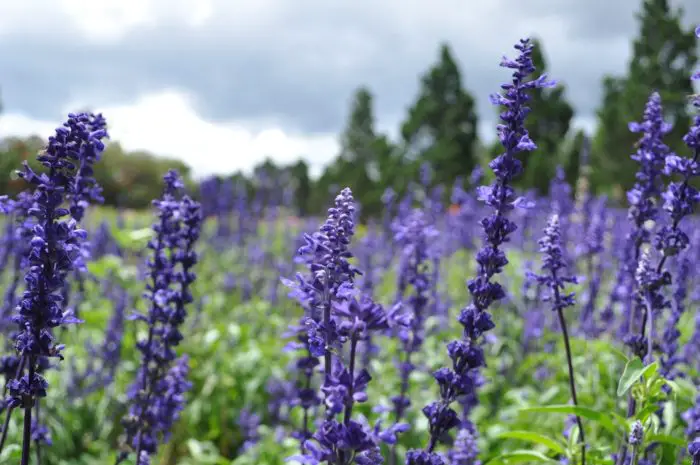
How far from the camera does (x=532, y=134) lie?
35.9 m

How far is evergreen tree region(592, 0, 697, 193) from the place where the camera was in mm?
42250

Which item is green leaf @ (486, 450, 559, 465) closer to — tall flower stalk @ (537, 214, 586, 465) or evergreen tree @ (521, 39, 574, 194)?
tall flower stalk @ (537, 214, 586, 465)

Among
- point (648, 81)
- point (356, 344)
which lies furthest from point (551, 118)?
point (356, 344)

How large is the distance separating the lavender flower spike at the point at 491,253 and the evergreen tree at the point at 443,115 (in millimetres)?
46704

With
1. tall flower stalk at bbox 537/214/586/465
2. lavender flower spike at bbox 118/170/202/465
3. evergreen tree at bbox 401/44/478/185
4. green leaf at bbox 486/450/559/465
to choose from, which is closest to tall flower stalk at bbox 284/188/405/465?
green leaf at bbox 486/450/559/465

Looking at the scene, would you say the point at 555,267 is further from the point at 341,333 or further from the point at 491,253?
the point at 341,333

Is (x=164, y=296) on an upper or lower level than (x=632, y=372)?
upper

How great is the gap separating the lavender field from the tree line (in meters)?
27.4

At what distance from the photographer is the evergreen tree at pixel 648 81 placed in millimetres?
42250

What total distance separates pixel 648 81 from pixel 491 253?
45.9 metres

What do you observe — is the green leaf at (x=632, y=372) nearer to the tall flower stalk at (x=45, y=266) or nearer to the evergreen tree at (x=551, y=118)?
the tall flower stalk at (x=45, y=266)

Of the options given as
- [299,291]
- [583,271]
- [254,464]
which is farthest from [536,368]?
[299,291]

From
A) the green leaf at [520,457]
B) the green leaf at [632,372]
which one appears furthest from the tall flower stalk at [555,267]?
the green leaf at [632,372]

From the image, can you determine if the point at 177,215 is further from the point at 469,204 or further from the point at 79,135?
the point at 469,204
